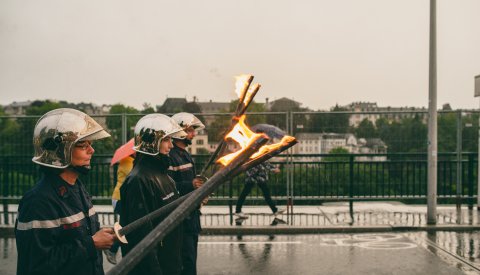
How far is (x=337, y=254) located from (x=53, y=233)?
19.7 ft

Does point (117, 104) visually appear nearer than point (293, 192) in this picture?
No

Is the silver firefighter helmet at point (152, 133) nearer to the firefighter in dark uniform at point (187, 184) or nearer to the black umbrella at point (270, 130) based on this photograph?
the firefighter in dark uniform at point (187, 184)

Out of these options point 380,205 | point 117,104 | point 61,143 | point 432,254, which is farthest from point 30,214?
point 117,104

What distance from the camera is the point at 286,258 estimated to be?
8.32 m

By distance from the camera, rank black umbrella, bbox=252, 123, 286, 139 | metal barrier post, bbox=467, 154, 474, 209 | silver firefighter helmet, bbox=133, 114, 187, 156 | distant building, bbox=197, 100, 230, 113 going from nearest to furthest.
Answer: silver firefighter helmet, bbox=133, 114, 187, 156
black umbrella, bbox=252, 123, 286, 139
metal barrier post, bbox=467, 154, 474, 209
distant building, bbox=197, 100, 230, 113

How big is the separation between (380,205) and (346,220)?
8.16ft

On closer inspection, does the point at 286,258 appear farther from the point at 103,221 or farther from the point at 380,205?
the point at 380,205

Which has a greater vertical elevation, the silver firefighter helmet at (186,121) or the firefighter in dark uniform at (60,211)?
the silver firefighter helmet at (186,121)

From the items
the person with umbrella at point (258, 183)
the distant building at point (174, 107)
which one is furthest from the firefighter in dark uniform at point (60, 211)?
the distant building at point (174, 107)

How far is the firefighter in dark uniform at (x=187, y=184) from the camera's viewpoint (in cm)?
569

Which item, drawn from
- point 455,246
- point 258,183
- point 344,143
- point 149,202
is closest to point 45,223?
point 149,202

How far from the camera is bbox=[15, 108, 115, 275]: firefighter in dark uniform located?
3.19m

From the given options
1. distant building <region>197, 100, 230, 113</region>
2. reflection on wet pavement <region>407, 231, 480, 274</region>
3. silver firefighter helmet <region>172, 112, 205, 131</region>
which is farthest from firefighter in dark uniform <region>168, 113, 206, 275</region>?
distant building <region>197, 100, 230, 113</region>

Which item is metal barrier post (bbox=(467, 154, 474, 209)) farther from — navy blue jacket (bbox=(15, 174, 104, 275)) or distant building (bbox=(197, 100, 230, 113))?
navy blue jacket (bbox=(15, 174, 104, 275))
